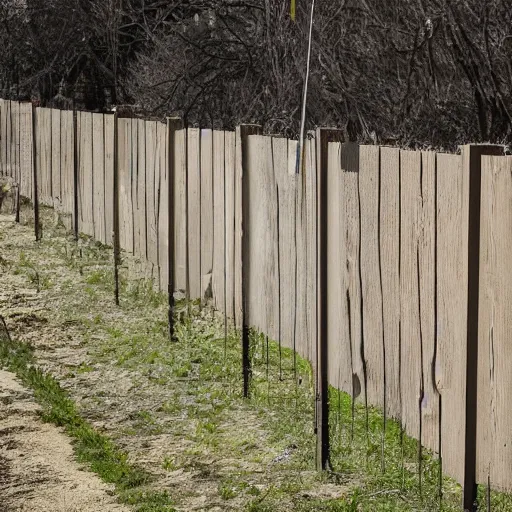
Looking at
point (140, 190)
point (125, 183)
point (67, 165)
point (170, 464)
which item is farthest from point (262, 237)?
point (67, 165)

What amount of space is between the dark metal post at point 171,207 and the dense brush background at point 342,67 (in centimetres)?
125

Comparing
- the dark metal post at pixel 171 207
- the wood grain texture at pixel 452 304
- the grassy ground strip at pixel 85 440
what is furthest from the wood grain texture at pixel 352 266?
the dark metal post at pixel 171 207

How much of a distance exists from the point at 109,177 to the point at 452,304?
19.6 ft

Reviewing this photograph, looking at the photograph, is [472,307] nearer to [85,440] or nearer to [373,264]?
[373,264]

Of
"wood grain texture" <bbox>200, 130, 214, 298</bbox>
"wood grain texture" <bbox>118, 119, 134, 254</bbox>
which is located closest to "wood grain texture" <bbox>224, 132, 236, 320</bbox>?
"wood grain texture" <bbox>200, 130, 214, 298</bbox>

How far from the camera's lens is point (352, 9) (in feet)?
40.0

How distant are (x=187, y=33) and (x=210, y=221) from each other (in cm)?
893

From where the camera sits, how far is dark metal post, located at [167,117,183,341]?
24.8 ft

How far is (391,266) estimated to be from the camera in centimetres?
447

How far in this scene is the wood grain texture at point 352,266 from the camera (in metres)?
4.73

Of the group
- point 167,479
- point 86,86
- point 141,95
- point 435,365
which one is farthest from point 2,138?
point 435,365

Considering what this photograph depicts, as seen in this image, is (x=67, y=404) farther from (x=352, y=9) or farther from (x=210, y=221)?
(x=352, y=9)

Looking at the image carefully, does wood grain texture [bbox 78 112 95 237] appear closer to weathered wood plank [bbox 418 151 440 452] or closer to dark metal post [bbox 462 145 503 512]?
weathered wood plank [bbox 418 151 440 452]

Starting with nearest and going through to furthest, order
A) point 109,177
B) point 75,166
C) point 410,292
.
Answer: point 410,292, point 109,177, point 75,166
